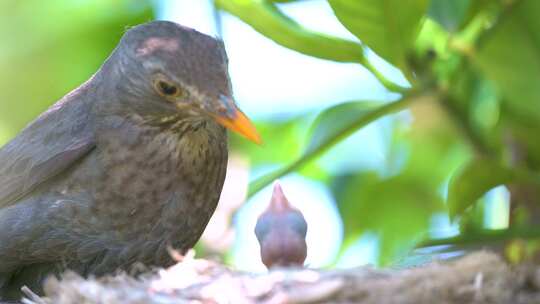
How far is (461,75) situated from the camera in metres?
3.74

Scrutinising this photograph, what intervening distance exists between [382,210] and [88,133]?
1.19 metres

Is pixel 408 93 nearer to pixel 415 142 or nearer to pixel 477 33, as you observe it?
pixel 477 33

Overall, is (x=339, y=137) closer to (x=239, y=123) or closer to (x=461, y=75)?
(x=239, y=123)

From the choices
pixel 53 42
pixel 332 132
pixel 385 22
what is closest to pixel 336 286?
pixel 332 132

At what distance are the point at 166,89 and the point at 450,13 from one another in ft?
2.66

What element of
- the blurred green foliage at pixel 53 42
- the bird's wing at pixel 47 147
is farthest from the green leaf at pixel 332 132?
the blurred green foliage at pixel 53 42

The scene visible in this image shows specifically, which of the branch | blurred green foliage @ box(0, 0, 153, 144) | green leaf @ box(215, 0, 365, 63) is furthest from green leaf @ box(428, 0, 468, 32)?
blurred green foliage @ box(0, 0, 153, 144)

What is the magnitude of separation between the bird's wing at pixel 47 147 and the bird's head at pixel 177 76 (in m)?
0.18

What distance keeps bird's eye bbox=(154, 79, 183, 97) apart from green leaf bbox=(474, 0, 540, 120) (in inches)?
36.0

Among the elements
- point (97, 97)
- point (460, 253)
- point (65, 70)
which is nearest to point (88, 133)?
point (97, 97)

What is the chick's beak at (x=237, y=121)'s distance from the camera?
10.7 ft

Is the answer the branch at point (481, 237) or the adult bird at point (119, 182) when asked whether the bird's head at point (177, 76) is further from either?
the branch at point (481, 237)

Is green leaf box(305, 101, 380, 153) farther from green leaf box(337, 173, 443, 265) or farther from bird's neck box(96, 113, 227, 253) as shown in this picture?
green leaf box(337, 173, 443, 265)

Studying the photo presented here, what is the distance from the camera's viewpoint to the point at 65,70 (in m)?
4.44
